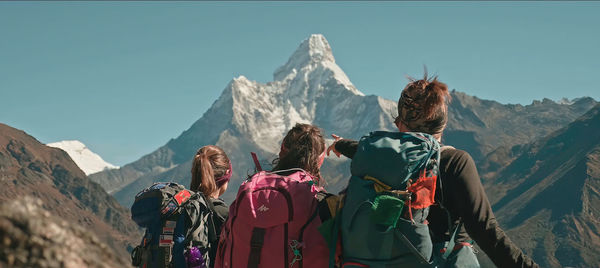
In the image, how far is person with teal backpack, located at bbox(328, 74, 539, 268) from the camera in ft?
16.1

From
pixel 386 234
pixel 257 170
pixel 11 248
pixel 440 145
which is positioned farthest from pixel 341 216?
pixel 11 248

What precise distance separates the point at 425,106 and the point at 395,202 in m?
1.02

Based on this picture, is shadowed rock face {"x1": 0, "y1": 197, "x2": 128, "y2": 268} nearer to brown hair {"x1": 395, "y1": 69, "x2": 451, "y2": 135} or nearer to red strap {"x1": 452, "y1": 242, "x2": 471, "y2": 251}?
red strap {"x1": 452, "y1": 242, "x2": 471, "y2": 251}

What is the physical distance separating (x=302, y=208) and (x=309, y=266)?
555 millimetres

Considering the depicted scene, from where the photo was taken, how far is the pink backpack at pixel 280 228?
6.04 m

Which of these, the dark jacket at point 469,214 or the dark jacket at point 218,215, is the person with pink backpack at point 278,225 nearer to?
the dark jacket at point 469,214

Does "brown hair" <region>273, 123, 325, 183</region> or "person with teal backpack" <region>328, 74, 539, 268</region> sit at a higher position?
"brown hair" <region>273, 123, 325, 183</region>

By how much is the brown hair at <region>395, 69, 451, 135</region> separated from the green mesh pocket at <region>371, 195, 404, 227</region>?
88cm

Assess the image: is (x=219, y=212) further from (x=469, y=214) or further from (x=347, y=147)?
(x=469, y=214)

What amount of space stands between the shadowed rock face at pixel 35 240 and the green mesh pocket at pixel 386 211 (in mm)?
3301

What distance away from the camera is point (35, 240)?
1853 mm

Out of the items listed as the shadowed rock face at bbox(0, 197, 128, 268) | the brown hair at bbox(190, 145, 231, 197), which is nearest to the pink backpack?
the brown hair at bbox(190, 145, 231, 197)

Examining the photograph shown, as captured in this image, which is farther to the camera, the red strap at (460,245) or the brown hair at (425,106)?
the brown hair at (425,106)

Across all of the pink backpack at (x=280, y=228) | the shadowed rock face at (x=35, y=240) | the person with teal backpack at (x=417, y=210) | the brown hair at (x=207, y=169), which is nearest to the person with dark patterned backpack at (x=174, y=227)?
the brown hair at (x=207, y=169)
